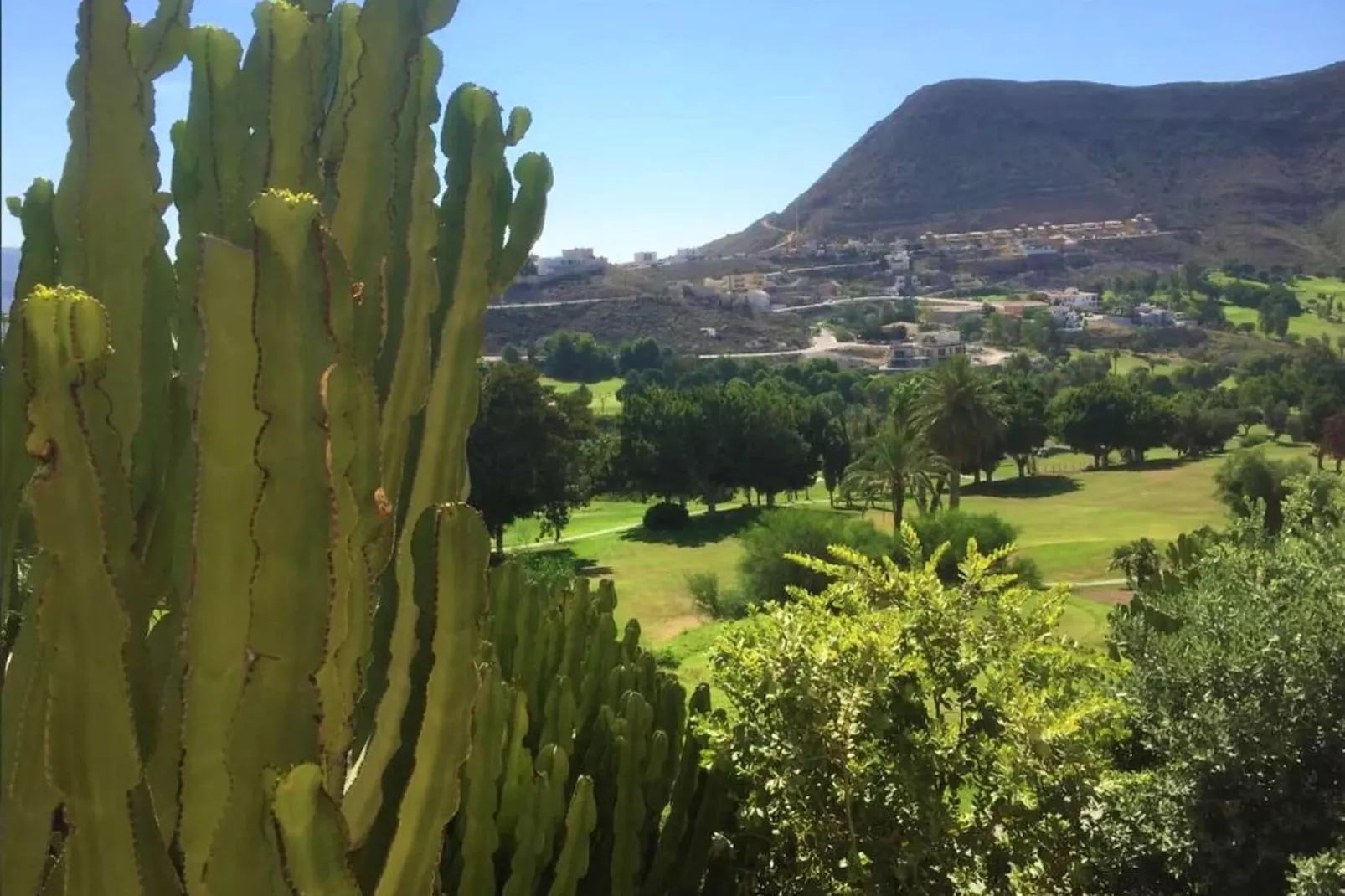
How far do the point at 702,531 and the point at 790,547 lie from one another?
15.0 m

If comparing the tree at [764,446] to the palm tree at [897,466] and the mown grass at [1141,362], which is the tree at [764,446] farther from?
the mown grass at [1141,362]

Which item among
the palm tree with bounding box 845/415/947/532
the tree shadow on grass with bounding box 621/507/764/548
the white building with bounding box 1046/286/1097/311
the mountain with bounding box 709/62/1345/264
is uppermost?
the mountain with bounding box 709/62/1345/264

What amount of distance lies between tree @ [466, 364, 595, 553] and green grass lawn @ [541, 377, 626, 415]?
106 ft

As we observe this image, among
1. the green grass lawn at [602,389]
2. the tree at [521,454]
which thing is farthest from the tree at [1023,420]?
the green grass lawn at [602,389]

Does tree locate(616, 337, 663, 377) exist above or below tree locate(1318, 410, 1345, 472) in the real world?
above

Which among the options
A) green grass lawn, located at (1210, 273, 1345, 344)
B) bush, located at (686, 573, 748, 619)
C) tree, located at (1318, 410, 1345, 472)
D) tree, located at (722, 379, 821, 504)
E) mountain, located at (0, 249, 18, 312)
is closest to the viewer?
mountain, located at (0, 249, 18, 312)

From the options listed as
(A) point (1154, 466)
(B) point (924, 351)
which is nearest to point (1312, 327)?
(A) point (1154, 466)

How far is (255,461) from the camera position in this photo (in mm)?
2055

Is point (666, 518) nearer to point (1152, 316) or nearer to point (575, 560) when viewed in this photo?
point (575, 560)

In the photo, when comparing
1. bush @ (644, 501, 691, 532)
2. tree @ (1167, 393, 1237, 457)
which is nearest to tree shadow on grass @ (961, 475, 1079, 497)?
tree @ (1167, 393, 1237, 457)

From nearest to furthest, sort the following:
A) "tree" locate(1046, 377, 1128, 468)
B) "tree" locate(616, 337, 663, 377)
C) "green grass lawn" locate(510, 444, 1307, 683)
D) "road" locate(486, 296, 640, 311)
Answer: "green grass lawn" locate(510, 444, 1307, 683)
"tree" locate(1046, 377, 1128, 468)
"tree" locate(616, 337, 663, 377)
"road" locate(486, 296, 640, 311)

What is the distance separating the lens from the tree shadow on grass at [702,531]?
37094mm

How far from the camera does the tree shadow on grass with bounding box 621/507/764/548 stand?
122ft

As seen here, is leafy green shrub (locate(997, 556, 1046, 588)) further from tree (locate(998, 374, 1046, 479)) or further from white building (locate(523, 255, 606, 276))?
white building (locate(523, 255, 606, 276))
